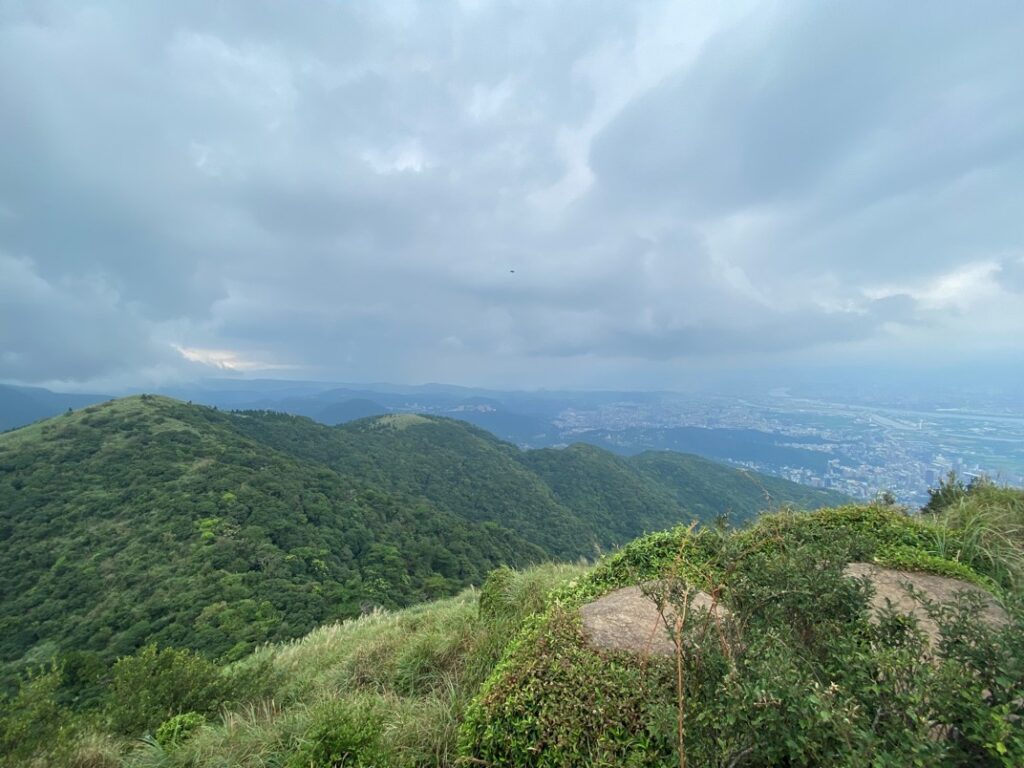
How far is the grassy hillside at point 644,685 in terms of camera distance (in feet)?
5.54

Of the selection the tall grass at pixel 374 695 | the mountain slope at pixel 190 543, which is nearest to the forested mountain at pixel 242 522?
the mountain slope at pixel 190 543

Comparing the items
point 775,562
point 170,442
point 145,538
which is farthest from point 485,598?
point 170,442

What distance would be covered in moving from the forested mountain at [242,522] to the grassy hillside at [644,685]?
6.79 ft

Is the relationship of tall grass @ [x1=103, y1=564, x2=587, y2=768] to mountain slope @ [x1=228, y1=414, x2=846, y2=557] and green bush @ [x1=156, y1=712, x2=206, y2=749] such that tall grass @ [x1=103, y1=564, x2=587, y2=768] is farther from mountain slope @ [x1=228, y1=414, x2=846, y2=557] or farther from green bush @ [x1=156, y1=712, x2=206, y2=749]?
mountain slope @ [x1=228, y1=414, x2=846, y2=557]

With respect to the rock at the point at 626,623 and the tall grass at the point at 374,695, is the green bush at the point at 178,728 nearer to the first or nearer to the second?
the tall grass at the point at 374,695

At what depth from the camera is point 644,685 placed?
2754 millimetres

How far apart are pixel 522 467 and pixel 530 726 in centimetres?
11220

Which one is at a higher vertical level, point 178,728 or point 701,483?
point 178,728

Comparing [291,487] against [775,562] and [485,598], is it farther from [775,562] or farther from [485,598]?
[775,562]

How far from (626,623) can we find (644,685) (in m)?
1.41

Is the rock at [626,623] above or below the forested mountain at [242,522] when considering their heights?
above

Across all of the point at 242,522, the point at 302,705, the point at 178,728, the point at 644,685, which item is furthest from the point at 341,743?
the point at 242,522

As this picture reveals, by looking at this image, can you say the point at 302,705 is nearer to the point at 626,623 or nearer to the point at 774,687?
the point at 626,623

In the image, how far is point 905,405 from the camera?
6969 centimetres
